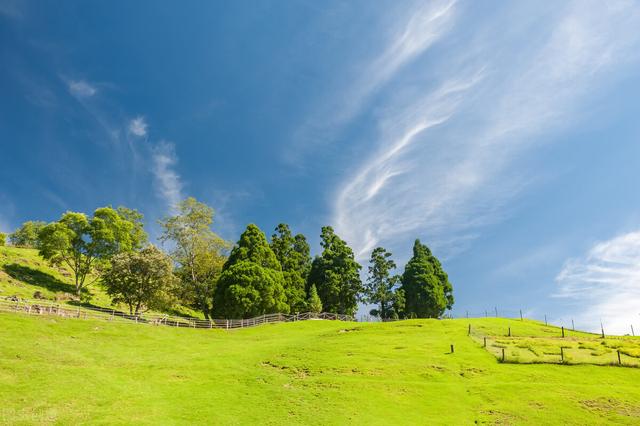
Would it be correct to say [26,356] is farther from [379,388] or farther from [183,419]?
[379,388]

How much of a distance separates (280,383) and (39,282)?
53070 mm

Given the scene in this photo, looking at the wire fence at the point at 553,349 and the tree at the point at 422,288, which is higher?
the tree at the point at 422,288

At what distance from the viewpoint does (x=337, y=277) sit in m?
75.3

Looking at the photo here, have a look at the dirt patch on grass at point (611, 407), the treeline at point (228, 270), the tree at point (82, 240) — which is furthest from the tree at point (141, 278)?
the dirt patch on grass at point (611, 407)

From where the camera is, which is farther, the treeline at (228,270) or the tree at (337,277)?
the tree at (337,277)

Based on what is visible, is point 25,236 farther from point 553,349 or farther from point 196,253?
point 553,349

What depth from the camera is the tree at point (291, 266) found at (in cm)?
7008

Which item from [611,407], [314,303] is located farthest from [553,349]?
[314,303]

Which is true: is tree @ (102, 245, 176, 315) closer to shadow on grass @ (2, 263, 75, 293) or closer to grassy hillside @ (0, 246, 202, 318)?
grassy hillside @ (0, 246, 202, 318)

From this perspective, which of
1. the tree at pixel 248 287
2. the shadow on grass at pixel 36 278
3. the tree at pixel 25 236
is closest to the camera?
the tree at pixel 248 287

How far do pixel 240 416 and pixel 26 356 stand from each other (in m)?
15.5

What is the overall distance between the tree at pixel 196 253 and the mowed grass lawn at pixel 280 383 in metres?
29.8

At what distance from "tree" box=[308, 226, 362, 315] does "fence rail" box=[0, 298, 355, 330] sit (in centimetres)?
394

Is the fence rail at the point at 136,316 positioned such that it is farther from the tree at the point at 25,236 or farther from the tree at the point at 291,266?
the tree at the point at 25,236
